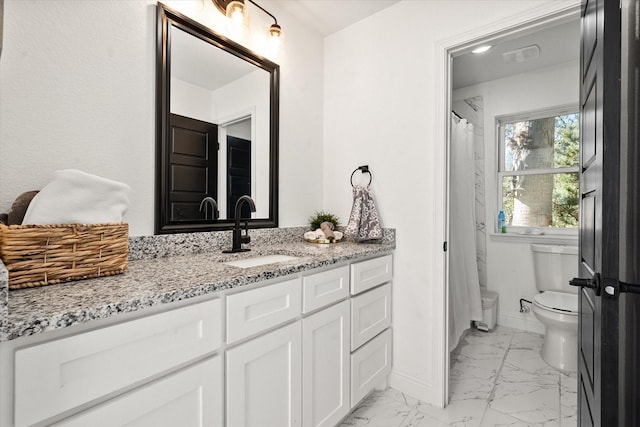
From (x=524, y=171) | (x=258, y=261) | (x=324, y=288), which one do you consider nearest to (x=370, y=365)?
(x=324, y=288)

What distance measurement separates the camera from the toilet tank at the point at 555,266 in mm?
2543

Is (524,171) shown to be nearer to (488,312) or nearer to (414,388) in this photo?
(488,312)

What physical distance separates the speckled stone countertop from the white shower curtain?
1.06 meters

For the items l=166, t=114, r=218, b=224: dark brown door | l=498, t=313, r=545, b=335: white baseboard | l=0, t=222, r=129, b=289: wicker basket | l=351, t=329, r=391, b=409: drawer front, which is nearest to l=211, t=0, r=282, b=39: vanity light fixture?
l=166, t=114, r=218, b=224: dark brown door

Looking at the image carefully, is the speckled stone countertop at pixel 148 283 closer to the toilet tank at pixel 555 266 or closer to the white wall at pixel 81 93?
the white wall at pixel 81 93

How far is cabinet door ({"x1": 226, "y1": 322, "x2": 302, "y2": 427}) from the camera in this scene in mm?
1036

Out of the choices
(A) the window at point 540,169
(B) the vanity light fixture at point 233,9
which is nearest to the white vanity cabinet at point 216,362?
(B) the vanity light fixture at point 233,9

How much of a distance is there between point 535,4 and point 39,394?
2.32m

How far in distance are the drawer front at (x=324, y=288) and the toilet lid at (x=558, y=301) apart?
68.8 inches

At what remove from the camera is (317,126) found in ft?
7.68

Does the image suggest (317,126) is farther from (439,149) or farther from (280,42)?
(439,149)

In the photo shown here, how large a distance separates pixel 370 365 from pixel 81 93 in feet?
6.20

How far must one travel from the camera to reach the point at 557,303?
2.38m

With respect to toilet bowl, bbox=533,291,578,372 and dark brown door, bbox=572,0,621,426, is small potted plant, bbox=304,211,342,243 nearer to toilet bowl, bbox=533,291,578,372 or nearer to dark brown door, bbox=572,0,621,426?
dark brown door, bbox=572,0,621,426
